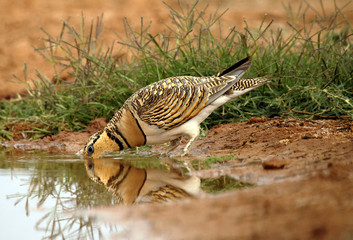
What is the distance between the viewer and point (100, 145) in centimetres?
576

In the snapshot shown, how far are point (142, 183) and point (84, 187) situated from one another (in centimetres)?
44

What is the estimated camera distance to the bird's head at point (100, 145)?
5.73 m

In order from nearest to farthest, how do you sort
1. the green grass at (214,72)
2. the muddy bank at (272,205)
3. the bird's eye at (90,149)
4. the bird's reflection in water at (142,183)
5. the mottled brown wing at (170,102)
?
the muddy bank at (272,205), the bird's reflection in water at (142,183), the mottled brown wing at (170,102), the bird's eye at (90,149), the green grass at (214,72)

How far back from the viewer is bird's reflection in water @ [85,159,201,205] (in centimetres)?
352

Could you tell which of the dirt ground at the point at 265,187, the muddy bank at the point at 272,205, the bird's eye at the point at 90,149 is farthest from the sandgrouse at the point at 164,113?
the muddy bank at the point at 272,205

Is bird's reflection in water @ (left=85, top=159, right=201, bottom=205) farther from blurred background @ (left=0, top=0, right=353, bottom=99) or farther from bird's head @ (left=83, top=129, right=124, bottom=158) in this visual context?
blurred background @ (left=0, top=0, right=353, bottom=99)

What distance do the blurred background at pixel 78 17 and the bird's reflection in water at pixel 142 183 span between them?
812 centimetres

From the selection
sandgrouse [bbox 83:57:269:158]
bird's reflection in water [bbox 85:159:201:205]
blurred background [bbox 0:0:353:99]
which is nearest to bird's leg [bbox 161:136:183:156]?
sandgrouse [bbox 83:57:269:158]

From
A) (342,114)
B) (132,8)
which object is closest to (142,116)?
(342,114)

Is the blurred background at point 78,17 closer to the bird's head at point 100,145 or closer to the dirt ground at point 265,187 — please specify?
the dirt ground at point 265,187

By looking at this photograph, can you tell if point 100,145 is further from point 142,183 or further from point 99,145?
point 142,183

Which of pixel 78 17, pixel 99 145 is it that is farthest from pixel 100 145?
pixel 78 17

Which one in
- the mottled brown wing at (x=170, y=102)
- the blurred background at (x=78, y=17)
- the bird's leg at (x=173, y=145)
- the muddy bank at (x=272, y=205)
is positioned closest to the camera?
the muddy bank at (x=272, y=205)

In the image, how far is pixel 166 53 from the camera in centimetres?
711
